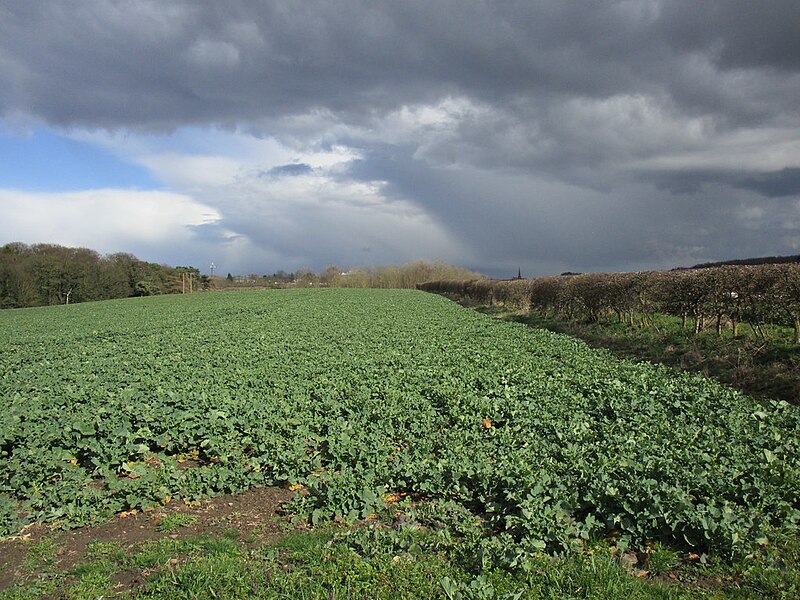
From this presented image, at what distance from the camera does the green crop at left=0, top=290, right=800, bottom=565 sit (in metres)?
4.47

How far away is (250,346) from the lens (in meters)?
15.6

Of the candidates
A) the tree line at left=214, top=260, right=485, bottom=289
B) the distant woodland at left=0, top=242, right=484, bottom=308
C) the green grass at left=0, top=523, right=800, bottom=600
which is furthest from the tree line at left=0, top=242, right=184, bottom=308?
the green grass at left=0, top=523, right=800, bottom=600

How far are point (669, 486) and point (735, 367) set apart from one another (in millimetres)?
8474

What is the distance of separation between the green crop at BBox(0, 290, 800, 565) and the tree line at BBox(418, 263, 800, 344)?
3.70m

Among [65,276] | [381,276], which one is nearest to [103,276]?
[65,276]

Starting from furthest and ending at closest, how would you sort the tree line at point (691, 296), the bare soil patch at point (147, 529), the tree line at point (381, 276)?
the tree line at point (381, 276) → the tree line at point (691, 296) → the bare soil patch at point (147, 529)

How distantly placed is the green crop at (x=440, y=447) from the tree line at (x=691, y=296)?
146 inches

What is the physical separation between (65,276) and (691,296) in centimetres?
7621

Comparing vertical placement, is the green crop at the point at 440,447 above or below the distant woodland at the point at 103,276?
below

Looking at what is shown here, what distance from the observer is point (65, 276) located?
70.2 m

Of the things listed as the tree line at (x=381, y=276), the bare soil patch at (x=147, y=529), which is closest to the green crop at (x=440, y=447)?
the bare soil patch at (x=147, y=529)

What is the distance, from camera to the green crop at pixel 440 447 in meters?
4.47

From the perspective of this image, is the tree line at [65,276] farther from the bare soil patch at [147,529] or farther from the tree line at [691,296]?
the bare soil patch at [147,529]

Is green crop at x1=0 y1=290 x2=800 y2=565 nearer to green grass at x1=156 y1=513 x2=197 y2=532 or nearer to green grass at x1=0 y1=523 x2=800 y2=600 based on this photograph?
green grass at x1=0 y1=523 x2=800 y2=600
